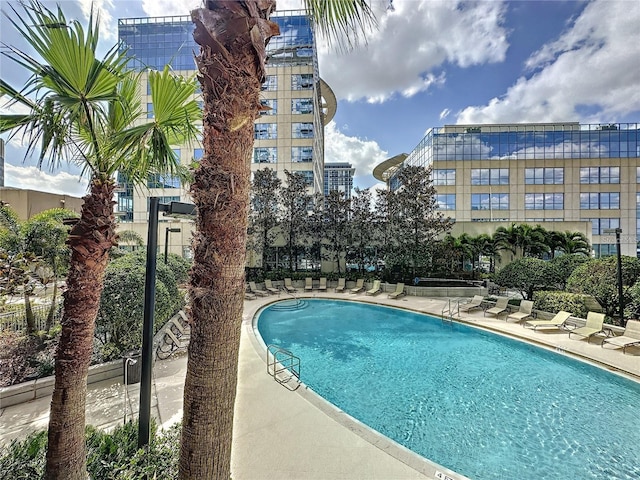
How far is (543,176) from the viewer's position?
1375 inches

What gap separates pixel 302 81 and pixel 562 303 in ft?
89.1

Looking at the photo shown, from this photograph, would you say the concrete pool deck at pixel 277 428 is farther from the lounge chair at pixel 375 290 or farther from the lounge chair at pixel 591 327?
the lounge chair at pixel 375 290

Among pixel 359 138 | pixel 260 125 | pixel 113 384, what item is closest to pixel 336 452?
pixel 113 384

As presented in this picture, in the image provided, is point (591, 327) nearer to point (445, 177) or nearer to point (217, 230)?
point (217, 230)

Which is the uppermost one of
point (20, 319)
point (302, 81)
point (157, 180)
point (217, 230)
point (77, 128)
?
point (302, 81)

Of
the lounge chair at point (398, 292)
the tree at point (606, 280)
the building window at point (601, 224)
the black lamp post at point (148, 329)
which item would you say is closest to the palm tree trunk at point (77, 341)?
the black lamp post at point (148, 329)

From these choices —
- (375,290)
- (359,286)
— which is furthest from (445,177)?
(375,290)

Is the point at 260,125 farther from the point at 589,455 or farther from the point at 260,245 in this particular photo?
the point at 589,455

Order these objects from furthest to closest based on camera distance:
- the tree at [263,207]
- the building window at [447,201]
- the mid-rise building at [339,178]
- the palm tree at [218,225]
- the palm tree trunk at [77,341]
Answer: the mid-rise building at [339,178] → the building window at [447,201] → the tree at [263,207] → the palm tree trunk at [77,341] → the palm tree at [218,225]

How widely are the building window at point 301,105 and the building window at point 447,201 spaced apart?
1893 cm

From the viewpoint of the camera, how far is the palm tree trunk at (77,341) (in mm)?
2893

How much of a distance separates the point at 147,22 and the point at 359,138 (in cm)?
2629

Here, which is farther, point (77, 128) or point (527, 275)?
point (527, 275)

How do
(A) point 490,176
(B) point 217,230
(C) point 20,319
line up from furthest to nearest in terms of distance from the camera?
1. (A) point 490,176
2. (C) point 20,319
3. (B) point 217,230
